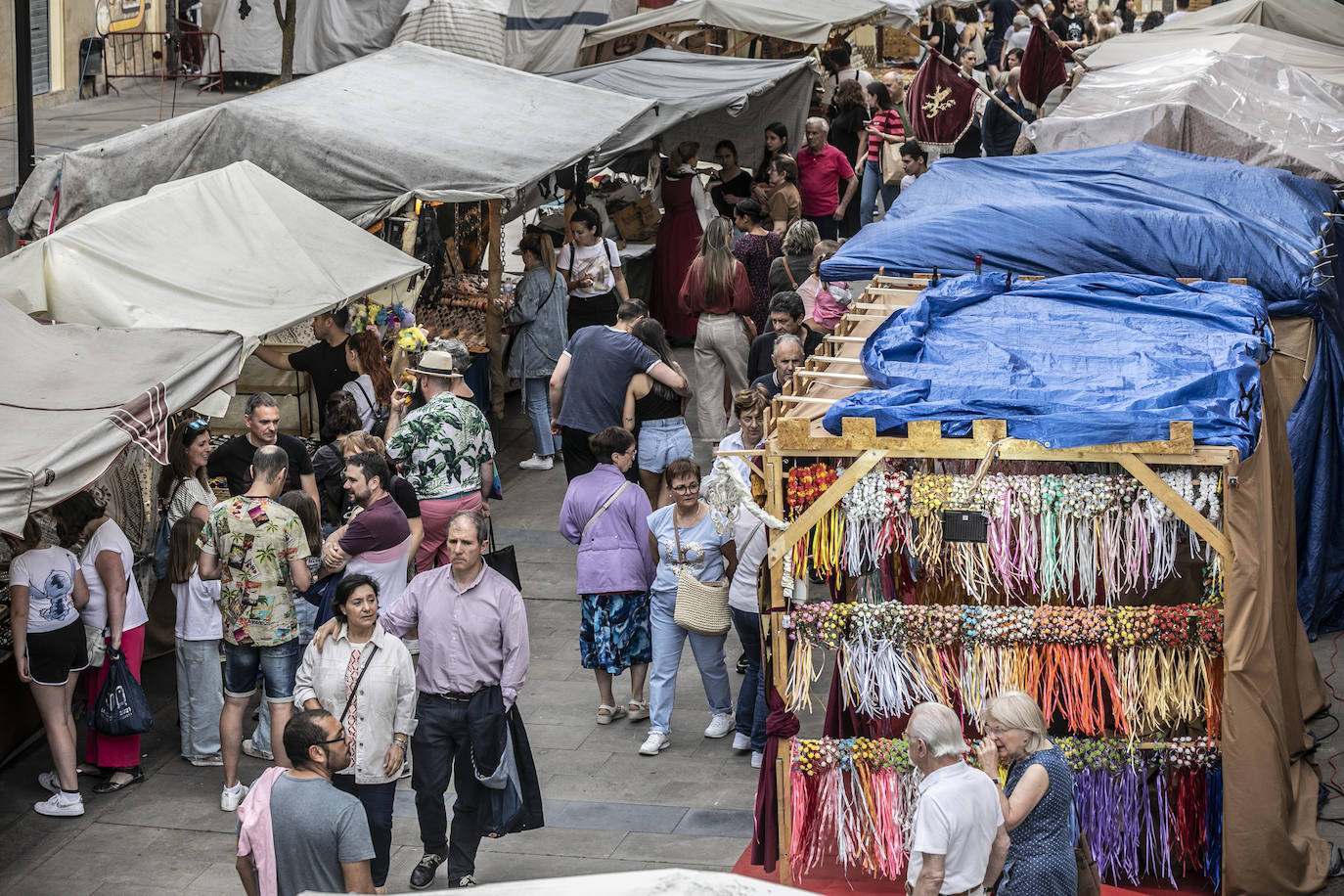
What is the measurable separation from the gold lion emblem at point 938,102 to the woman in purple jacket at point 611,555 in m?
10.8

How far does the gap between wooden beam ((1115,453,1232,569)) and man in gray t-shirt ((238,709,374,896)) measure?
3.26 m

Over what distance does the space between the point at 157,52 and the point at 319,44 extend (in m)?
3.09

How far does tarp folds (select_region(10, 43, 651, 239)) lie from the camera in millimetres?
11625

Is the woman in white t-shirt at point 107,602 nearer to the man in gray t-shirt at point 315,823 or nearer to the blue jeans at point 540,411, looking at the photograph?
the man in gray t-shirt at point 315,823

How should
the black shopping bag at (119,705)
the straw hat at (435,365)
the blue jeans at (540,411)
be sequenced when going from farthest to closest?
the blue jeans at (540,411) < the straw hat at (435,365) < the black shopping bag at (119,705)

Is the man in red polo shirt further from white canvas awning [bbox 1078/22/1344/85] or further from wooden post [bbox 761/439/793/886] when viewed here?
wooden post [bbox 761/439/793/886]

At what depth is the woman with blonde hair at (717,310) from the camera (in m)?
12.2

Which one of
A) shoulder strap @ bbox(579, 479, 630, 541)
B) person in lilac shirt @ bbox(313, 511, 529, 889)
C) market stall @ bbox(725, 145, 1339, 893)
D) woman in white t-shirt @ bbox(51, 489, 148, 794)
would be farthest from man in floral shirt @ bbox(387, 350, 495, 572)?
market stall @ bbox(725, 145, 1339, 893)

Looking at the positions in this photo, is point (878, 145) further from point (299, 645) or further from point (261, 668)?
point (261, 668)

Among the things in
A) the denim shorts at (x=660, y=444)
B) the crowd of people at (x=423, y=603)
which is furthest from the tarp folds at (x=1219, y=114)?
Result: the denim shorts at (x=660, y=444)

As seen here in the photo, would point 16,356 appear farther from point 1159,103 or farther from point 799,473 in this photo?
point 1159,103

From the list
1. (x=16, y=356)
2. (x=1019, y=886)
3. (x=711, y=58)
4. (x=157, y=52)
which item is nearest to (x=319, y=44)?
(x=157, y=52)

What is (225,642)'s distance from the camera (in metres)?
8.18

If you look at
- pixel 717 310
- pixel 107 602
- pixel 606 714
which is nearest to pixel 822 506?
pixel 606 714
